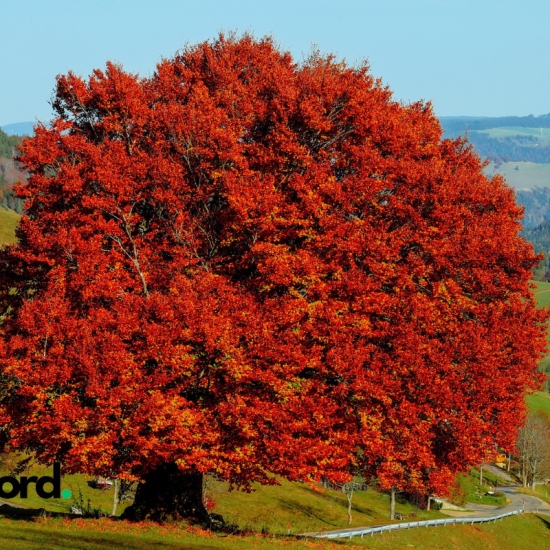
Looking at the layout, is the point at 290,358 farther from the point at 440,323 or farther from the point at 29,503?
the point at 29,503

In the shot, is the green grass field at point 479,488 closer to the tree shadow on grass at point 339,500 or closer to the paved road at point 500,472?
the paved road at point 500,472

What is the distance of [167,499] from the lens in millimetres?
31141

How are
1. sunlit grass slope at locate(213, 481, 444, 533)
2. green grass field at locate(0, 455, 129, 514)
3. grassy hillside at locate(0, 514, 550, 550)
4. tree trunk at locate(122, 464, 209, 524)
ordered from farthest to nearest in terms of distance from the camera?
sunlit grass slope at locate(213, 481, 444, 533) → green grass field at locate(0, 455, 129, 514) → tree trunk at locate(122, 464, 209, 524) → grassy hillside at locate(0, 514, 550, 550)

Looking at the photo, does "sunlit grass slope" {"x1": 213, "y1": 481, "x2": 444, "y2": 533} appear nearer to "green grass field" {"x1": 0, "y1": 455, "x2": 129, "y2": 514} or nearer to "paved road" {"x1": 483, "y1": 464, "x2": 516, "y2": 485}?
"green grass field" {"x1": 0, "y1": 455, "x2": 129, "y2": 514}

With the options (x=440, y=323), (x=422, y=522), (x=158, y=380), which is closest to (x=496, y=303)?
(x=440, y=323)

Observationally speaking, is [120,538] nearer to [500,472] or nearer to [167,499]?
[167,499]

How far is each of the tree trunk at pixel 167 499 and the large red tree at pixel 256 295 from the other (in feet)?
0.35

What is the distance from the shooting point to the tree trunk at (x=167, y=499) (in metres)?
30.9

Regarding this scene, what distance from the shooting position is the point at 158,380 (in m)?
25.4

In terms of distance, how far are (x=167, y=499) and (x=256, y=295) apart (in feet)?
37.0

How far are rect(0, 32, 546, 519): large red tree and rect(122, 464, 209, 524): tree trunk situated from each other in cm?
11

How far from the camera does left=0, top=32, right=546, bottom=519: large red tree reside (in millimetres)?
25719

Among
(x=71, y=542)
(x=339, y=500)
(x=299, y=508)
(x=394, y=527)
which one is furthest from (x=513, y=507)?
(x=71, y=542)

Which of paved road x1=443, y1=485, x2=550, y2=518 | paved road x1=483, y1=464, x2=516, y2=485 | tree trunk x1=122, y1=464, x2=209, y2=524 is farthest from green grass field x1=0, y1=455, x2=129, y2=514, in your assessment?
paved road x1=483, y1=464, x2=516, y2=485
